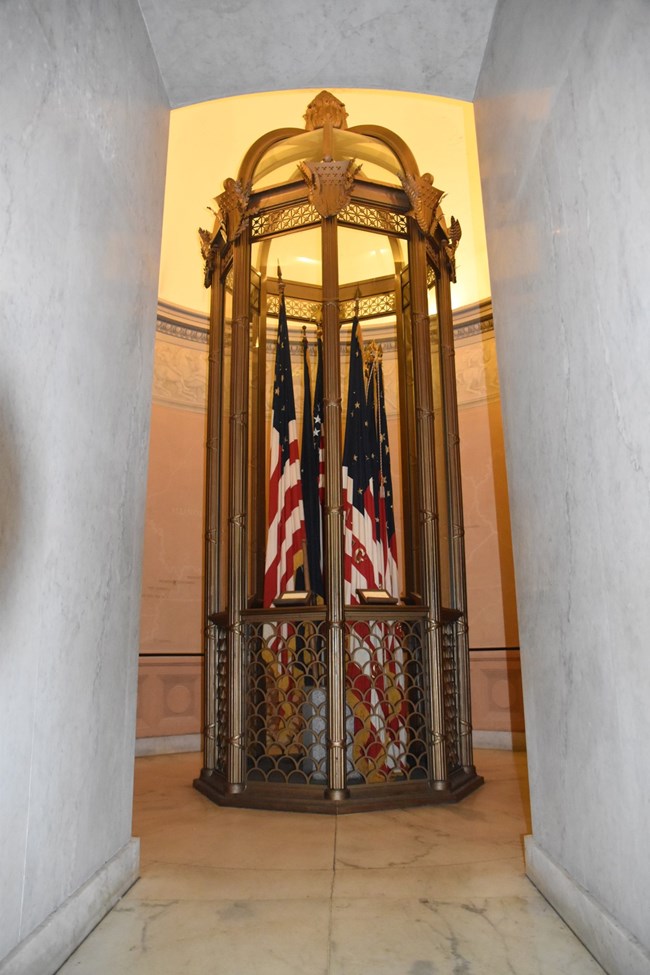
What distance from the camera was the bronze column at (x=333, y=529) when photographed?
324 cm

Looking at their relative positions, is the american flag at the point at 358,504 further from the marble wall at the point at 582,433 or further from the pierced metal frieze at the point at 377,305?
the marble wall at the point at 582,433

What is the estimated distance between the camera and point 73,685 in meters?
1.59

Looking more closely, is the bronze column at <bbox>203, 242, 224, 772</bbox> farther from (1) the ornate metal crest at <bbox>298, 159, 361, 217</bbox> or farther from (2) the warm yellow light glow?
(2) the warm yellow light glow

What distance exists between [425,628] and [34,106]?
2848mm

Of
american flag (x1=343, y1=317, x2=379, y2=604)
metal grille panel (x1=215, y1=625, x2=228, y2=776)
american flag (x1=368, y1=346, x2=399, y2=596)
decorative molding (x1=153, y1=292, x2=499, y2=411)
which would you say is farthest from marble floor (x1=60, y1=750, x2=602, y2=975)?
decorative molding (x1=153, y1=292, x2=499, y2=411)

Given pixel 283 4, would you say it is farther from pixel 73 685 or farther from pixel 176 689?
pixel 176 689

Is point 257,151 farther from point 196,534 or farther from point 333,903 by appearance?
point 333,903

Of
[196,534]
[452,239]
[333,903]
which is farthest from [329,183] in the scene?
[333,903]

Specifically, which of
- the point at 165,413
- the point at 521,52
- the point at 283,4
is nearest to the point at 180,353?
the point at 165,413

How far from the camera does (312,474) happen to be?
4273mm

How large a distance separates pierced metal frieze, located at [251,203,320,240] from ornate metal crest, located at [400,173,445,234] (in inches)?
22.8

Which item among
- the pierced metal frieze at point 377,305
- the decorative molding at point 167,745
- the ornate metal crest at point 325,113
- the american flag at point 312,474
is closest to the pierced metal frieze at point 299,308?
the pierced metal frieze at point 377,305

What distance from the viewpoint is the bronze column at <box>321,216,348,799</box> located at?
324 centimetres

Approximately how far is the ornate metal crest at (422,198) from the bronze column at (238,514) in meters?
0.99
